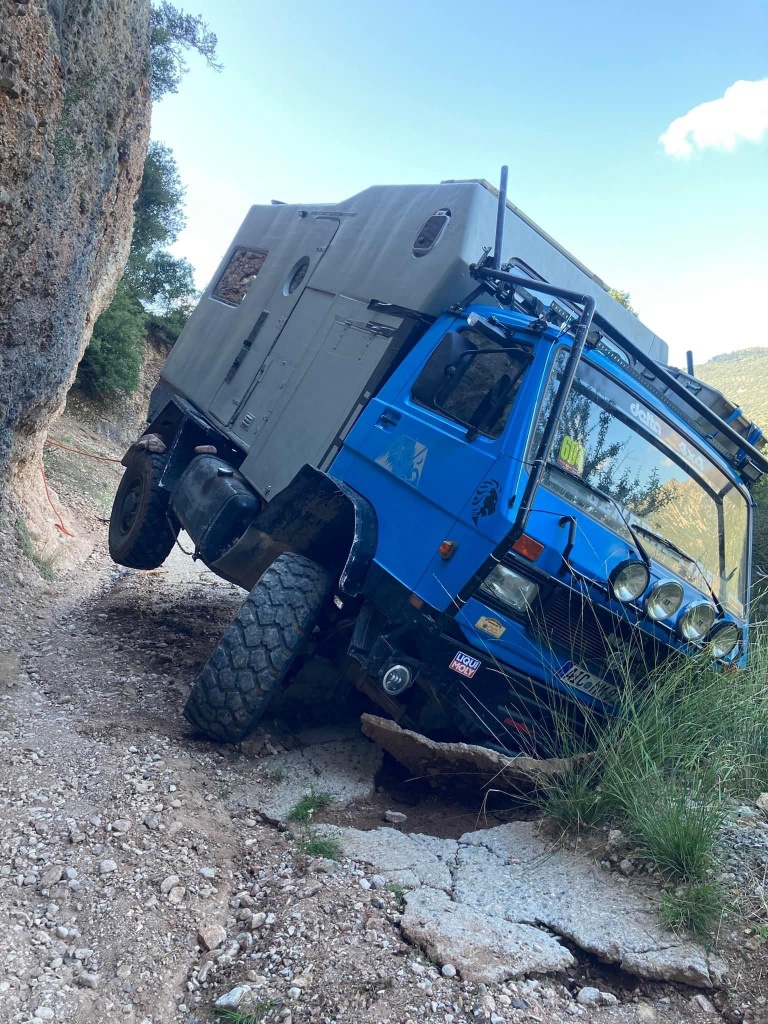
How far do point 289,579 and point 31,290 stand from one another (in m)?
3.53

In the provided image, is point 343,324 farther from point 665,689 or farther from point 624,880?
point 624,880

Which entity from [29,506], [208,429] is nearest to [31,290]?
[208,429]

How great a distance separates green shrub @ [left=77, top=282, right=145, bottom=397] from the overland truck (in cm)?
963

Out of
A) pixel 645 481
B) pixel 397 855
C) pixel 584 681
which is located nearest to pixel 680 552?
pixel 645 481

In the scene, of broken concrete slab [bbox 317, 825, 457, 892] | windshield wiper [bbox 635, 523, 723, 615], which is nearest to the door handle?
windshield wiper [bbox 635, 523, 723, 615]

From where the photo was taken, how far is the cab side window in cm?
399

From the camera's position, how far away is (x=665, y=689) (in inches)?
141

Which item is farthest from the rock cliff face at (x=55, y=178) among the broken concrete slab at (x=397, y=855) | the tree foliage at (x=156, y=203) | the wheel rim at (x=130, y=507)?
the tree foliage at (x=156, y=203)

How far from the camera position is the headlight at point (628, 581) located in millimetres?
3504

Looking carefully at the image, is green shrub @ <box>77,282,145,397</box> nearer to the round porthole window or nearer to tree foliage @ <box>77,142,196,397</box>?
tree foliage @ <box>77,142,196,397</box>

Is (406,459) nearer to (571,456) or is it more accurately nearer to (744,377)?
(571,456)

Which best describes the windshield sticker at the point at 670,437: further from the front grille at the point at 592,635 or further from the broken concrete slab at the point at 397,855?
the broken concrete slab at the point at 397,855

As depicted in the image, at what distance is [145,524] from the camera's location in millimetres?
6430

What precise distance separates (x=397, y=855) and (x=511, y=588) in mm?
1279
